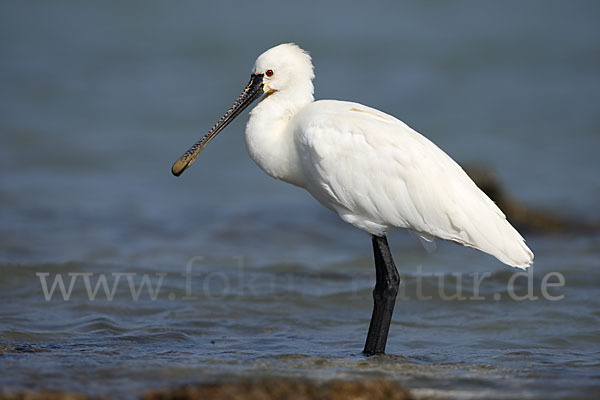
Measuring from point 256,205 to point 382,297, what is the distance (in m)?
7.54

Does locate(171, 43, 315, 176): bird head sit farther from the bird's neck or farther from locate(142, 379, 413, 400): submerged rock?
locate(142, 379, 413, 400): submerged rock

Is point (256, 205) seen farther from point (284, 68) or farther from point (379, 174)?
point (379, 174)

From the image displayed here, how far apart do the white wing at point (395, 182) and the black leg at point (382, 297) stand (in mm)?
396

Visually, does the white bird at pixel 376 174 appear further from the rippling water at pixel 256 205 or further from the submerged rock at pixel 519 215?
the submerged rock at pixel 519 215

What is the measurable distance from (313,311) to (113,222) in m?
5.43

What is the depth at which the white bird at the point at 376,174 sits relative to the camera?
8.19 metres

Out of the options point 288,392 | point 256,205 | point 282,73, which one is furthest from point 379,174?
point 256,205

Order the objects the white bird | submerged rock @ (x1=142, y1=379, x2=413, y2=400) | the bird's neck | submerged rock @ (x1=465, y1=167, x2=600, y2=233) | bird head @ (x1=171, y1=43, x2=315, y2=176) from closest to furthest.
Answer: submerged rock @ (x1=142, y1=379, x2=413, y2=400), the white bird, the bird's neck, bird head @ (x1=171, y1=43, x2=315, y2=176), submerged rock @ (x1=465, y1=167, x2=600, y2=233)

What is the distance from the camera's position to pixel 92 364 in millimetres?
7543

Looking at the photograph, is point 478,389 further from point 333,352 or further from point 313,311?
point 313,311

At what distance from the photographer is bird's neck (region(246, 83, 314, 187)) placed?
834 cm

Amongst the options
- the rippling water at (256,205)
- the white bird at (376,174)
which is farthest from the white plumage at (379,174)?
the rippling water at (256,205)

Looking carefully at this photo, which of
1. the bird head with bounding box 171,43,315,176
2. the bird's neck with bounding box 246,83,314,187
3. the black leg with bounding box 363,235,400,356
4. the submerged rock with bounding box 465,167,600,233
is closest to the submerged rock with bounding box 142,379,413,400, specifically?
the black leg with bounding box 363,235,400,356

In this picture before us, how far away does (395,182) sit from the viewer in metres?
8.31
